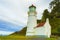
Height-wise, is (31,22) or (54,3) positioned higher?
(54,3)

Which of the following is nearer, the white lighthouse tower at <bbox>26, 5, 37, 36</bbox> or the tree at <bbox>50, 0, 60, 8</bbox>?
the white lighthouse tower at <bbox>26, 5, 37, 36</bbox>

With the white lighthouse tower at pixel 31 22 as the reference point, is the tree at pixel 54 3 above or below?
above

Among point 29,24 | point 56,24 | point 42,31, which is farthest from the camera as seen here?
point 56,24

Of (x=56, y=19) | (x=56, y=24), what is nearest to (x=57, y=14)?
(x=56, y=19)

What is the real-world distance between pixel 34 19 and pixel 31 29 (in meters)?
2.88

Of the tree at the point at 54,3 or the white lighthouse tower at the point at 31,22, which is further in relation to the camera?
the tree at the point at 54,3

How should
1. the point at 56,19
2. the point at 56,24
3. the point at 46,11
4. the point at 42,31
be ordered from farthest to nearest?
the point at 46,11 < the point at 56,19 < the point at 56,24 < the point at 42,31

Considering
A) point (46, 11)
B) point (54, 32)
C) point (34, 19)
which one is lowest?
point (54, 32)

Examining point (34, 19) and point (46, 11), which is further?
point (46, 11)

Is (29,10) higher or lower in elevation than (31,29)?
higher

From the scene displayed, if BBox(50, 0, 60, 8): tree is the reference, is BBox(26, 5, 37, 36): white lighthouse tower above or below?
below

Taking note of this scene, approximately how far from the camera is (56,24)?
49594mm

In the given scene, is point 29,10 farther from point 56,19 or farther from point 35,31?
point 56,19

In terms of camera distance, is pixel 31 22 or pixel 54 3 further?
pixel 54 3
